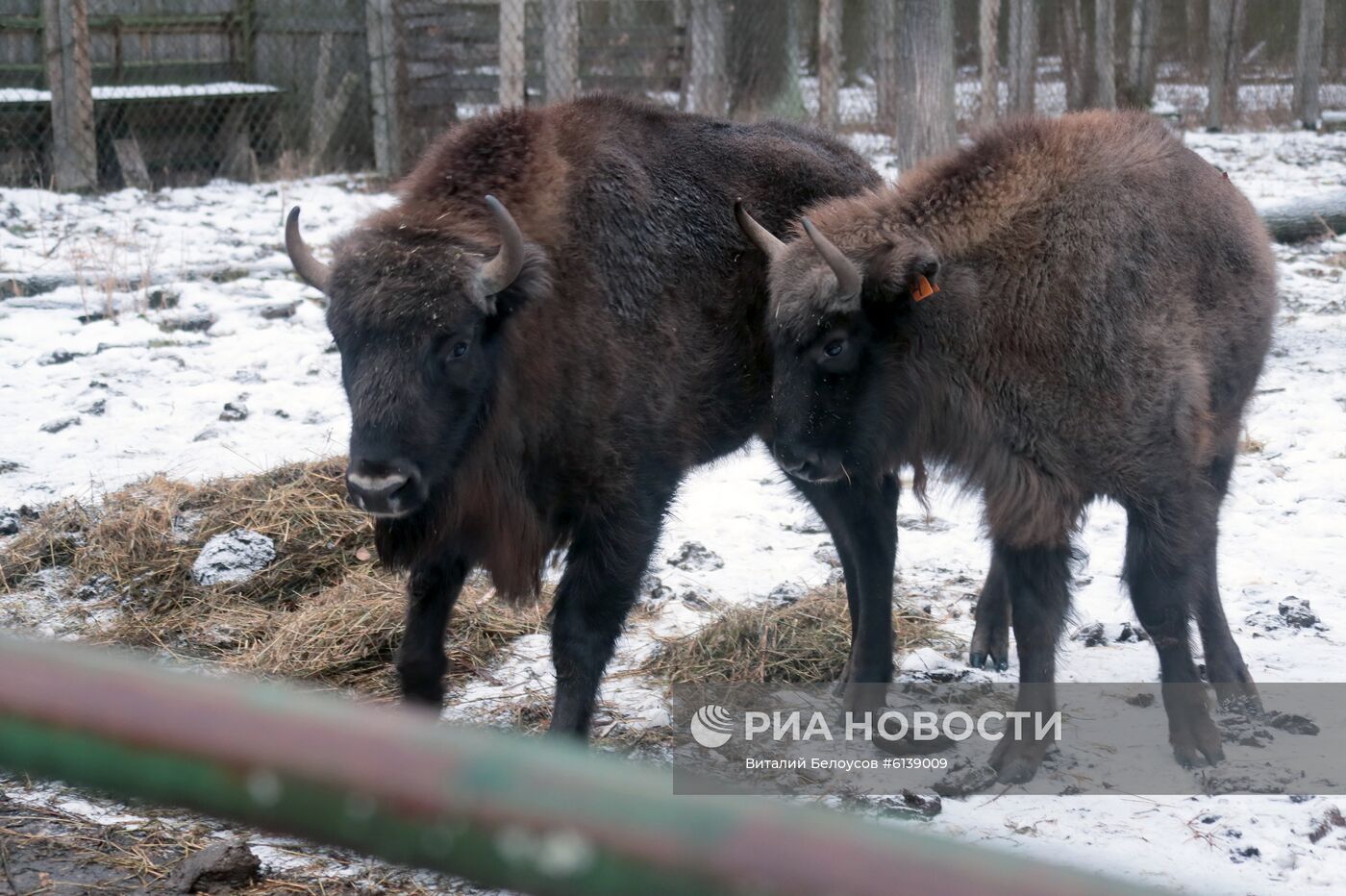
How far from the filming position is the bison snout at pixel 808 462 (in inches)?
143

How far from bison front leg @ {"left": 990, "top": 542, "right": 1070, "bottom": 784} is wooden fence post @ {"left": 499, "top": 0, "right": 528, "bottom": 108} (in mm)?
7075

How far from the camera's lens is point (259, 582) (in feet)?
15.1

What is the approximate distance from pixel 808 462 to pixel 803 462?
0.7 inches

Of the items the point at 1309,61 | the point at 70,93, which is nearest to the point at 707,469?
the point at 70,93

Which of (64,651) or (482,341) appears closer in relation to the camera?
(64,651)

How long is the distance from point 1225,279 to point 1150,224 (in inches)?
12.2

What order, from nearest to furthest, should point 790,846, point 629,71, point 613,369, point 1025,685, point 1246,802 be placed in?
1. point 790,846
2. point 1246,802
3. point 613,369
4. point 1025,685
5. point 629,71

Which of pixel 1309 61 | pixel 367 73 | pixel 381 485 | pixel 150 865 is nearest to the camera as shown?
pixel 150 865

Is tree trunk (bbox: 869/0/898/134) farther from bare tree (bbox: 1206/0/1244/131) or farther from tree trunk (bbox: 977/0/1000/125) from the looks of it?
bare tree (bbox: 1206/0/1244/131)

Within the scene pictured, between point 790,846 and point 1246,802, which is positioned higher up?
point 790,846

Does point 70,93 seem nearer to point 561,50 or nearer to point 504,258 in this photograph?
point 561,50

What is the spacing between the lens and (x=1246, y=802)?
10.9 feet

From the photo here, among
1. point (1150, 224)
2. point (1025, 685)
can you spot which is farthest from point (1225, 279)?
point (1025, 685)

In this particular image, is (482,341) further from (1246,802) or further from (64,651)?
(64,651)
